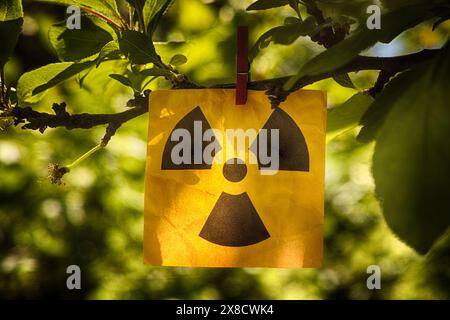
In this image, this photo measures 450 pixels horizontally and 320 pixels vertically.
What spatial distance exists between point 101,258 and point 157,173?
67cm

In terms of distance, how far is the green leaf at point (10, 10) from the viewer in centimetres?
39

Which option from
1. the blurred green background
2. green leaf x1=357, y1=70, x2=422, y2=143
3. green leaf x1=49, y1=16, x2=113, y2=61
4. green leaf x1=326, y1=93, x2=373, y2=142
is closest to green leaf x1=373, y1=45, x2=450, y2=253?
green leaf x1=357, y1=70, x2=422, y2=143

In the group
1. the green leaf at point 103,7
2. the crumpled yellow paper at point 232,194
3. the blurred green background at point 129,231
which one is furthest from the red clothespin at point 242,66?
the blurred green background at point 129,231

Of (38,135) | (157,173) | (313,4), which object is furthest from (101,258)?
(313,4)

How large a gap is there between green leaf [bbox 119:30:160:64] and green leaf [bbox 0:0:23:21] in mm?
82

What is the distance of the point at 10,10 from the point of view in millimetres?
392

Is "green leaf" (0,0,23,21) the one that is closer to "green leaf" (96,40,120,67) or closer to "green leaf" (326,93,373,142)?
"green leaf" (96,40,120,67)

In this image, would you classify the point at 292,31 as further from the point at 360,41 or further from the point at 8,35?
the point at 8,35

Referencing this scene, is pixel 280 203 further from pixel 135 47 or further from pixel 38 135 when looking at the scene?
pixel 38 135

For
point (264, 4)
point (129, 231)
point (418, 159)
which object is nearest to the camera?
point (418, 159)

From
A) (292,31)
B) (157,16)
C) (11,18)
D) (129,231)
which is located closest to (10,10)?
(11,18)

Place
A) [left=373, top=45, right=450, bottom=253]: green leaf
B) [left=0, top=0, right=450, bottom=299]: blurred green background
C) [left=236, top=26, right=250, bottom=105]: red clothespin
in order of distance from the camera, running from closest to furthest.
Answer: [left=373, top=45, right=450, bottom=253]: green leaf → [left=236, top=26, right=250, bottom=105]: red clothespin → [left=0, top=0, right=450, bottom=299]: blurred green background

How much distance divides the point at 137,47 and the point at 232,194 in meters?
0.13

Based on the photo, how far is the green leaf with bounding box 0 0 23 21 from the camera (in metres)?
0.39
